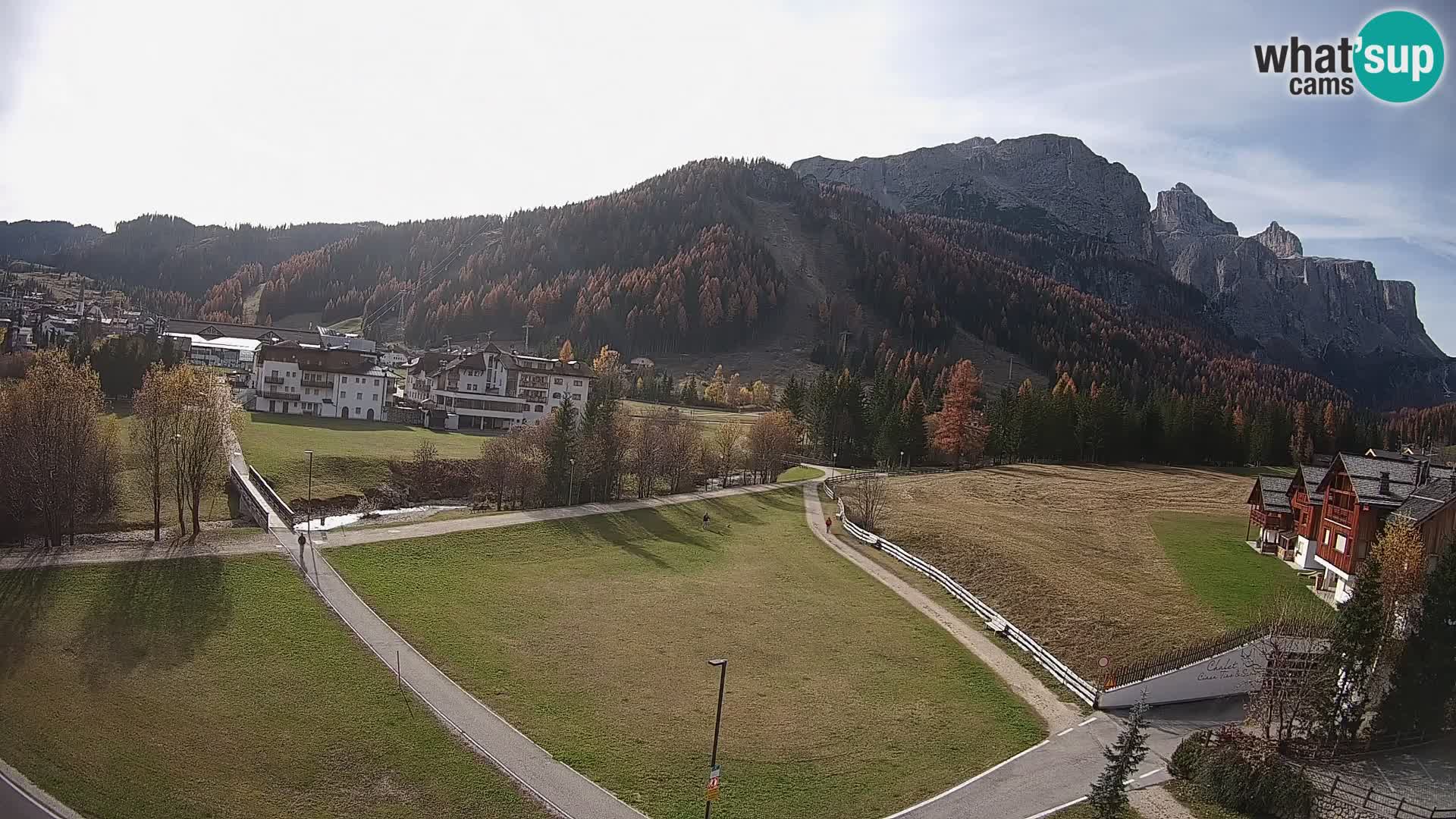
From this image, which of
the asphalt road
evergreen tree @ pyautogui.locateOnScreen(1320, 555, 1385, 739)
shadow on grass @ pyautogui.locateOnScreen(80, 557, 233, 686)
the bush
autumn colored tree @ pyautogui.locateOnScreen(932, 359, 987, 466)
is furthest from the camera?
autumn colored tree @ pyautogui.locateOnScreen(932, 359, 987, 466)

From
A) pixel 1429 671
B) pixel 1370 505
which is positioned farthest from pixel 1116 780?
pixel 1370 505

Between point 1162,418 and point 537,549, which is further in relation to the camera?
point 1162,418

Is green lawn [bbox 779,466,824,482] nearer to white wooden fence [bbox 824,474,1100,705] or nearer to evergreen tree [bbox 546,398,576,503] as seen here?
white wooden fence [bbox 824,474,1100,705]

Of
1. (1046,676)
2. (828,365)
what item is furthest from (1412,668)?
(828,365)

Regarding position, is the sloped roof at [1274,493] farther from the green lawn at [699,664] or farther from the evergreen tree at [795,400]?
the evergreen tree at [795,400]

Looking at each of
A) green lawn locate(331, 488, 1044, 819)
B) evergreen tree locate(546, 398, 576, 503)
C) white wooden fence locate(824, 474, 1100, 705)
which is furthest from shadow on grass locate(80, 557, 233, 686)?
white wooden fence locate(824, 474, 1100, 705)

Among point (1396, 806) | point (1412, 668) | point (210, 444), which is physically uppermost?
point (210, 444)

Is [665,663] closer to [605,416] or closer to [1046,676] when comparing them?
[1046,676]

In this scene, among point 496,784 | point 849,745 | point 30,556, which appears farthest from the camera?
point 30,556
